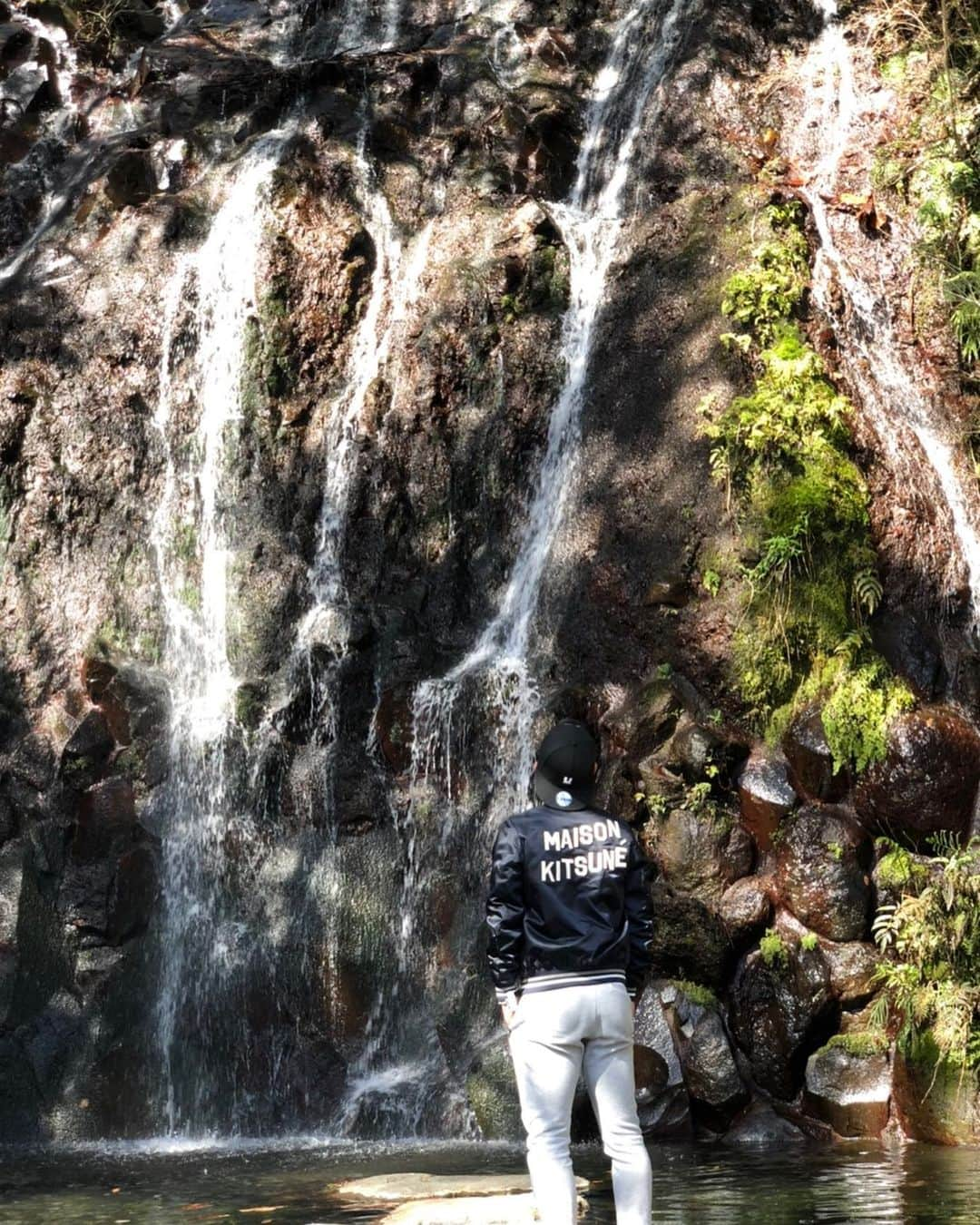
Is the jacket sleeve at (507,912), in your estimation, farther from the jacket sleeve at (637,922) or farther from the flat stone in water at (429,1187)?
the flat stone in water at (429,1187)

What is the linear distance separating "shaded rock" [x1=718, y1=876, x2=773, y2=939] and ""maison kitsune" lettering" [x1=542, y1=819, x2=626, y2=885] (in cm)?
490

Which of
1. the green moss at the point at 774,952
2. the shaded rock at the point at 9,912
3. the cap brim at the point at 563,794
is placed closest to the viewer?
the cap brim at the point at 563,794

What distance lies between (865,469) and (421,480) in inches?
150

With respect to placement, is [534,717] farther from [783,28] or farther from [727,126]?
[783,28]

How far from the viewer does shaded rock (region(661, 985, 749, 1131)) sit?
9428 mm

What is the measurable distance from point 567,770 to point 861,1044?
16.5 feet

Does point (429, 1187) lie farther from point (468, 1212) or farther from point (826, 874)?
point (826, 874)

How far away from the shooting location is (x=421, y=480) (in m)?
13.0

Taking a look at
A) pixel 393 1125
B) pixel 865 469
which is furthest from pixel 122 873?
pixel 865 469

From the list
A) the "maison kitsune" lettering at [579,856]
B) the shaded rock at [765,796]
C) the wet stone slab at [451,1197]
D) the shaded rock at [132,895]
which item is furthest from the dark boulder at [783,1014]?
the "maison kitsune" lettering at [579,856]

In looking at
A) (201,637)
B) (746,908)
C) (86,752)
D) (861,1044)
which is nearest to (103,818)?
(86,752)

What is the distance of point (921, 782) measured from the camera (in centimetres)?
984

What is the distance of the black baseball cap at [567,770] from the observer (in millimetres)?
5320

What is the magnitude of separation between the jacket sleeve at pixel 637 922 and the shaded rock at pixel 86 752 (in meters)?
7.40
